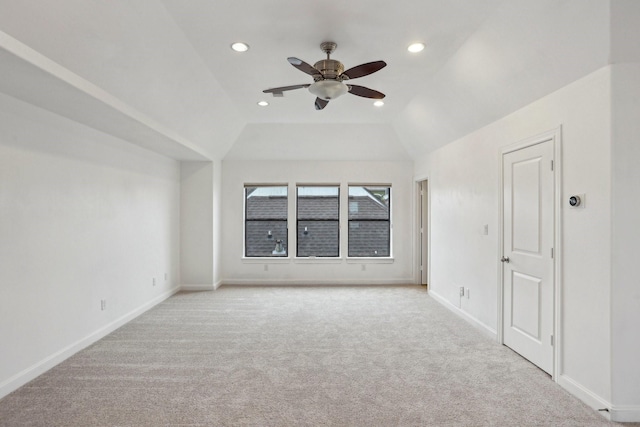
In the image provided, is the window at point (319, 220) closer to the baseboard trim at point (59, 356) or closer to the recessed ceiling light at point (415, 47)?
the baseboard trim at point (59, 356)

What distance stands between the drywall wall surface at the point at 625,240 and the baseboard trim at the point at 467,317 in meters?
1.50

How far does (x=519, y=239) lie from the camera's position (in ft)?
11.5

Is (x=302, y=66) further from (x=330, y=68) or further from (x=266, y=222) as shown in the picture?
(x=266, y=222)

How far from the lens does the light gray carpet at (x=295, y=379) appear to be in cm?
248

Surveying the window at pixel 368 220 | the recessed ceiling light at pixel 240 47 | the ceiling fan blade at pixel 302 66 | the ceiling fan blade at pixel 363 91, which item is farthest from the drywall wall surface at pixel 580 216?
the window at pixel 368 220

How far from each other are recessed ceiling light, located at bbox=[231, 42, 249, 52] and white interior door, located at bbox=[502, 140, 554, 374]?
2794 mm

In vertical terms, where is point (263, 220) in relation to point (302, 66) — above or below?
below

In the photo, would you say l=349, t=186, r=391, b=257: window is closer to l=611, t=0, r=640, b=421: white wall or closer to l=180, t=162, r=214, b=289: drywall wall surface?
l=180, t=162, r=214, b=289: drywall wall surface

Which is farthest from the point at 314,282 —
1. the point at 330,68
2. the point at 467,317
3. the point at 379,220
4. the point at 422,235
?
the point at 330,68

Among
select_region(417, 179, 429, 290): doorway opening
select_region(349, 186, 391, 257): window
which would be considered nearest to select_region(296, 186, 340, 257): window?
select_region(349, 186, 391, 257): window

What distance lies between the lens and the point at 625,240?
2412mm

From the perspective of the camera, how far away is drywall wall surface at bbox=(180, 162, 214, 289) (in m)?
6.42

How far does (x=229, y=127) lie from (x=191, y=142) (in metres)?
0.78

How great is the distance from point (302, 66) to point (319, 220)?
15.1ft
